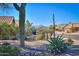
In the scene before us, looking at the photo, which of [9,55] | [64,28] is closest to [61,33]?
[64,28]

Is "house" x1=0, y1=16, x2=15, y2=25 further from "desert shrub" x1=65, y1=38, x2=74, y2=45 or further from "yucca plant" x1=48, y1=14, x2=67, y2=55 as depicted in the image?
"desert shrub" x1=65, y1=38, x2=74, y2=45

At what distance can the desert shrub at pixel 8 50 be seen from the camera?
830cm

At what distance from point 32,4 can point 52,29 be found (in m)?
0.40

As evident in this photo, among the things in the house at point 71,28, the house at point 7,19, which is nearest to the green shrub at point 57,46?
the house at point 71,28

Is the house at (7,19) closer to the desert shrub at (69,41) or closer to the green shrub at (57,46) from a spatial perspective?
the green shrub at (57,46)

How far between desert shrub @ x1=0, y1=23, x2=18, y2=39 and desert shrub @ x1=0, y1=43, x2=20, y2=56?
11 centimetres

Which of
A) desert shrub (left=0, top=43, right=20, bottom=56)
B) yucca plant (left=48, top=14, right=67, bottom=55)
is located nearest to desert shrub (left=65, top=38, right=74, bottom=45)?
yucca plant (left=48, top=14, right=67, bottom=55)

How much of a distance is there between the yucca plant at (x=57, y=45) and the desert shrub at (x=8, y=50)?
0.42 metres

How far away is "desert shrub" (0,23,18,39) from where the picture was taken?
8.33 meters

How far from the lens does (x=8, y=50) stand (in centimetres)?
832

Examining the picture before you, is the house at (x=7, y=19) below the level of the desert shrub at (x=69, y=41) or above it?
above

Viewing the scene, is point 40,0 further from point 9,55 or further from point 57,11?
point 9,55

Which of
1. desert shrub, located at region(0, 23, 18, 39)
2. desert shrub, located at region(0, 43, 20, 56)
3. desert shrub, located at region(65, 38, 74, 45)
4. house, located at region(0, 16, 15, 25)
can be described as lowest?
desert shrub, located at region(0, 43, 20, 56)

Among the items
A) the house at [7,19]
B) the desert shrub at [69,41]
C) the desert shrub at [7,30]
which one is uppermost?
the house at [7,19]
